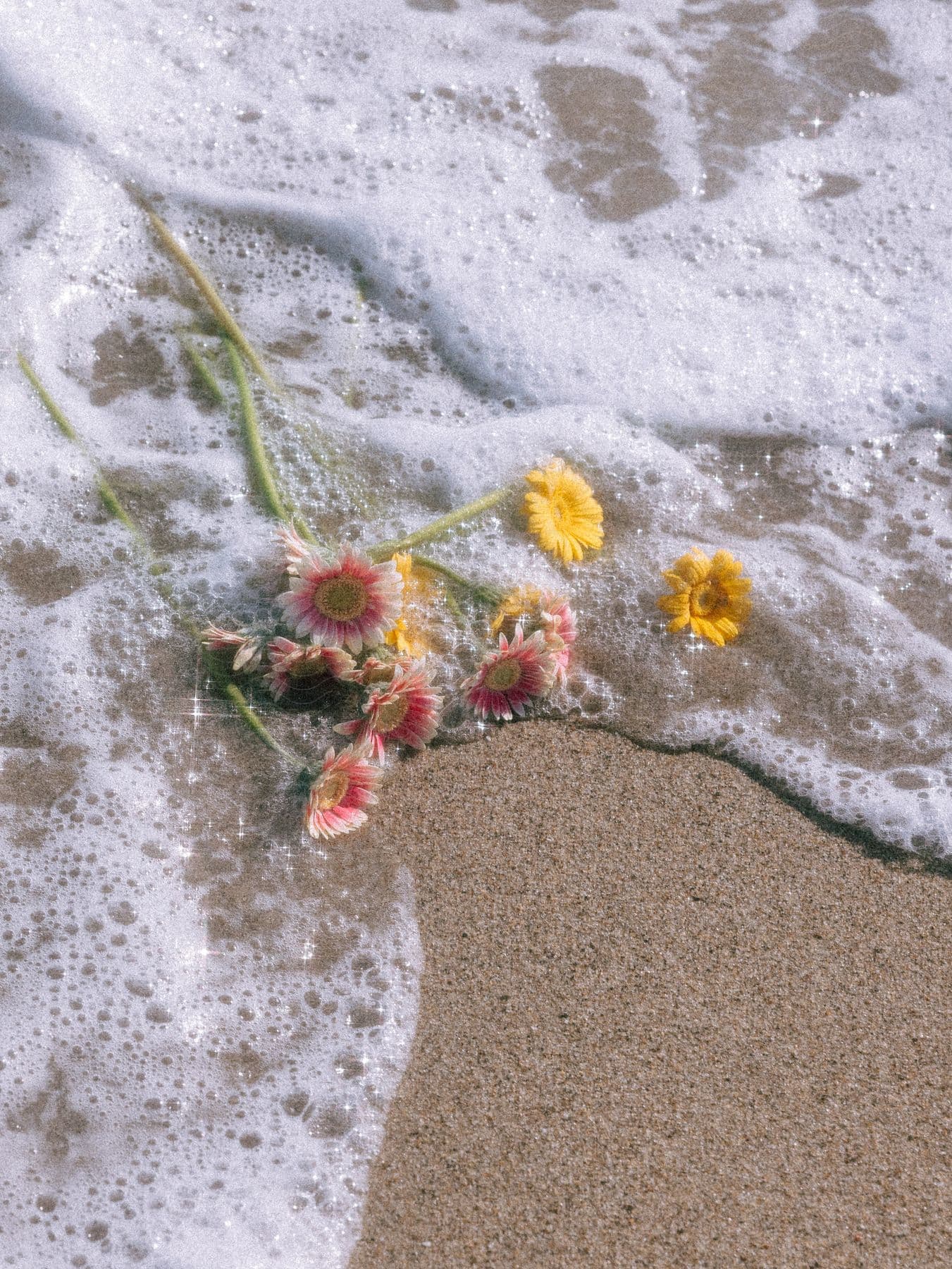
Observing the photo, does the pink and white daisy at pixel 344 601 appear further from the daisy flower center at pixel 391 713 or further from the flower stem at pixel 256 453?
the flower stem at pixel 256 453

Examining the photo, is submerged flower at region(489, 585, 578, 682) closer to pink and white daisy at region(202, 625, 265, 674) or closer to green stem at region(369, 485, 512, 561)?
green stem at region(369, 485, 512, 561)

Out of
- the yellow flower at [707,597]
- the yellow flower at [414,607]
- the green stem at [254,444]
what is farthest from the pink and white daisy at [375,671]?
the yellow flower at [707,597]

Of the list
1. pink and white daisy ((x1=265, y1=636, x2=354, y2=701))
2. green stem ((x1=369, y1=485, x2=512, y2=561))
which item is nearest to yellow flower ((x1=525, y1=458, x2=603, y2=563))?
green stem ((x1=369, y1=485, x2=512, y2=561))

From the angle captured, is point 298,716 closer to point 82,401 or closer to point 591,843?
point 591,843

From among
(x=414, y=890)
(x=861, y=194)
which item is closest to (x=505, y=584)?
(x=414, y=890)

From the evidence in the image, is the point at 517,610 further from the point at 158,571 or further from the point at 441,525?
the point at 158,571

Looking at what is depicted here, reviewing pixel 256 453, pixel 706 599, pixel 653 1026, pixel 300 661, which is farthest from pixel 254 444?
pixel 653 1026

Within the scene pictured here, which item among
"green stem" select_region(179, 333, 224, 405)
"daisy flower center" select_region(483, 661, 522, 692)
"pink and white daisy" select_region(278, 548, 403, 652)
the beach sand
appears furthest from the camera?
"green stem" select_region(179, 333, 224, 405)
